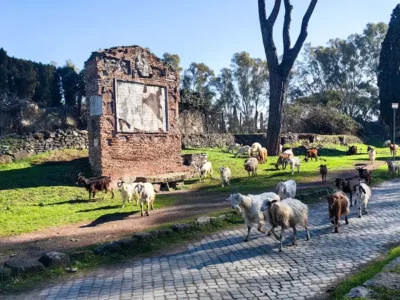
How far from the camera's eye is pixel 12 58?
1125 inches

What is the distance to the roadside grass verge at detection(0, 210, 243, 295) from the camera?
258 inches

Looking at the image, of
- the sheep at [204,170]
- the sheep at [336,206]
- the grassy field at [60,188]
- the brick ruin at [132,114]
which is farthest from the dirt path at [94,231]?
the brick ruin at [132,114]

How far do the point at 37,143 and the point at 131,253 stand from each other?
15.0m

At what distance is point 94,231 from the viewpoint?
1017 centimetres

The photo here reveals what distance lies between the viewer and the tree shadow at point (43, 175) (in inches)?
630

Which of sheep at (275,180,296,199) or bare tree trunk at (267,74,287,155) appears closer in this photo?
sheep at (275,180,296,199)

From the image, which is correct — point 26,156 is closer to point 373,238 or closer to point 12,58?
point 12,58

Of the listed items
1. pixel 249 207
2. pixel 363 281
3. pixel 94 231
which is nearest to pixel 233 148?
pixel 94 231

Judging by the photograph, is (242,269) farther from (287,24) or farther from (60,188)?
(287,24)

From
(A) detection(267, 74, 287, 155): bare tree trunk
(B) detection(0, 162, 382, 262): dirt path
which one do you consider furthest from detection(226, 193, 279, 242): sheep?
(A) detection(267, 74, 287, 155): bare tree trunk

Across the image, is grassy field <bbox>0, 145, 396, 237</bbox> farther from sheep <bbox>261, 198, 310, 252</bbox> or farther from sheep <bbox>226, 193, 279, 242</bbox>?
sheep <bbox>261, 198, 310, 252</bbox>

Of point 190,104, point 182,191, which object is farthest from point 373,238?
point 190,104

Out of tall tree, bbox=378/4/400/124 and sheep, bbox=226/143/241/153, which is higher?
tall tree, bbox=378/4/400/124

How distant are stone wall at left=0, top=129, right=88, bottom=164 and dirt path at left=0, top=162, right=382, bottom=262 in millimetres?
10491
